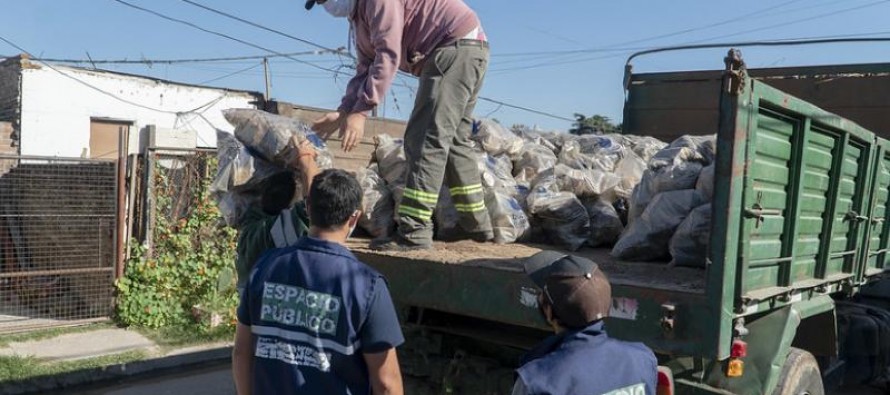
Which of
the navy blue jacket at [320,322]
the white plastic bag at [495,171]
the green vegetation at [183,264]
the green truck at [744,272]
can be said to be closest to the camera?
the navy blue jacket at [320,322]

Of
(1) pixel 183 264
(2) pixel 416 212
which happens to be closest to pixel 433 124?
(2) pixel 416 212

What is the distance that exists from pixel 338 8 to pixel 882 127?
13.8 ft

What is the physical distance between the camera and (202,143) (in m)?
16.2

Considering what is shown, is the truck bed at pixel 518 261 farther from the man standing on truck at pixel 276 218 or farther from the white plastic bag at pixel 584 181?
the white plastic bag at pixel 584 181

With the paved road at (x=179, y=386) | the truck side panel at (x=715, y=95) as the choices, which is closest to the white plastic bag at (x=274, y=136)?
the paved road at (x=179, y=386)

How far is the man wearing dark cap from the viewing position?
6.40 feet

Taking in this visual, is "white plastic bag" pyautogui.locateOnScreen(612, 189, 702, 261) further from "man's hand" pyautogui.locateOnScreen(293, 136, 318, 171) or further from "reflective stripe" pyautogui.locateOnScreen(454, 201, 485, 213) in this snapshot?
"man's hand" pyautogui.locateOnScreen(293, 136, 318, 171)

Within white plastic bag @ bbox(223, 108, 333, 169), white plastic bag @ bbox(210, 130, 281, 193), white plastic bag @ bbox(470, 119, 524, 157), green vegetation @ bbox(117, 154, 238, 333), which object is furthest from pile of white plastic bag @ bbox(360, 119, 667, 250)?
green vegetation @ bbox(117, 154, 238, 333)

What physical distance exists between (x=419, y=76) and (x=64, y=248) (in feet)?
19.9

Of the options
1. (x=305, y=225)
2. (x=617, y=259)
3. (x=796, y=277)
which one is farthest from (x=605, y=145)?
(x=305, y=225)

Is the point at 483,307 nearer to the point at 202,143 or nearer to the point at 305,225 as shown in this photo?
the point at 305,225

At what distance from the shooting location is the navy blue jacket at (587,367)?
6.37ft

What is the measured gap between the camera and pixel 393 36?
11.9ft

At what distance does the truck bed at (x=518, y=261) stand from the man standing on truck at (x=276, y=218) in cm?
45
